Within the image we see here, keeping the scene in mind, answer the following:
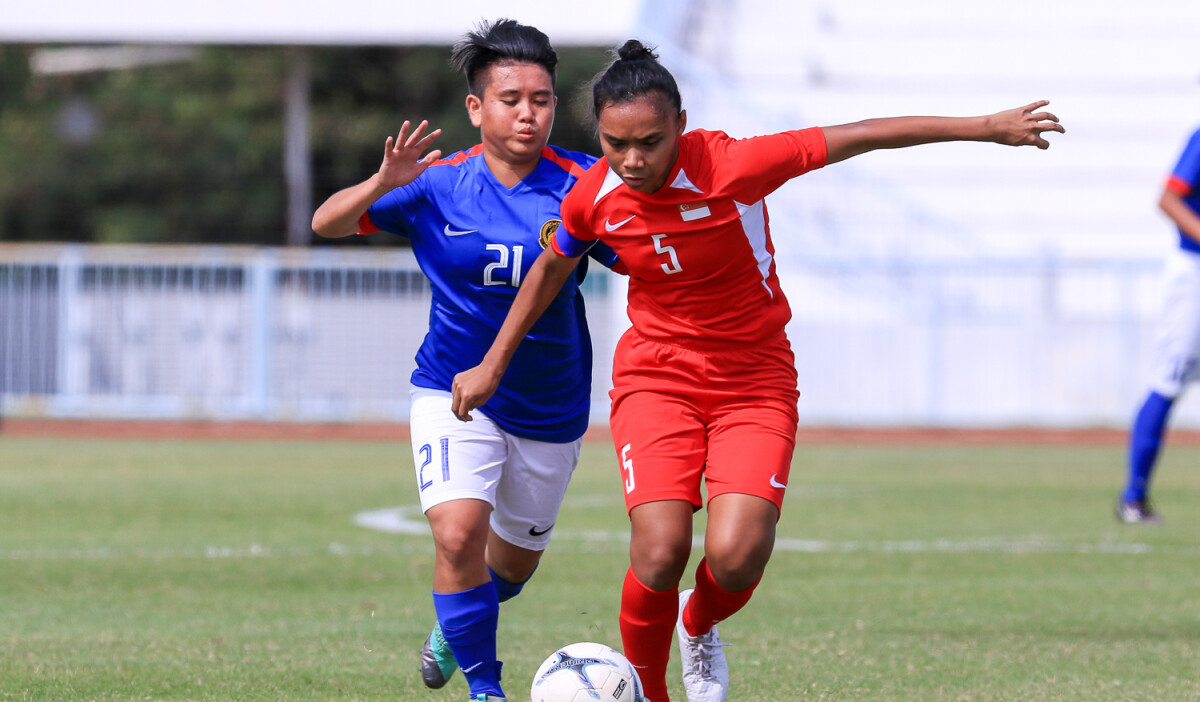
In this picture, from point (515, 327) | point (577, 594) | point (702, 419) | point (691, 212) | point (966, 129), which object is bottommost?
point (577, 594)

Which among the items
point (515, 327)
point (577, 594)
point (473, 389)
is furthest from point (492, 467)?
point (577, 594)

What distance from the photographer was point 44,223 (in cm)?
3281

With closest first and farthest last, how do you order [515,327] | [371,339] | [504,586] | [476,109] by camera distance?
[515,327], [476,109], [504,586], [371,339]

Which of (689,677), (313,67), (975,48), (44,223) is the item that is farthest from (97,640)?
(44,223)

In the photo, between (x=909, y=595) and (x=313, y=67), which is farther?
(x=313, y=67)

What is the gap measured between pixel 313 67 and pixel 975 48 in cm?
1410

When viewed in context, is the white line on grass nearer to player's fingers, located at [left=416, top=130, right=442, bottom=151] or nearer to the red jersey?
the red jersey

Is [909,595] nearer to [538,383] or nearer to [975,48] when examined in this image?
[538,383]

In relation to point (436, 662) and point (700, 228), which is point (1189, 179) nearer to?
point (700, 228)

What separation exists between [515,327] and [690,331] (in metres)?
0.49

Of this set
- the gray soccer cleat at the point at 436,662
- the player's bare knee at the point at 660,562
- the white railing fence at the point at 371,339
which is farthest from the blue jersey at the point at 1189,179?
the white railing fence at the point at 371,339

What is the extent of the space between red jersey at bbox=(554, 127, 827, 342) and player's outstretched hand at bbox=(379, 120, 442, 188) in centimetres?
46

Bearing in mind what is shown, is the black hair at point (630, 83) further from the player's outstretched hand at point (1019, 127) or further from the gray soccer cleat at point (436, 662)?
the gray soccer cleat at point (436, 662)

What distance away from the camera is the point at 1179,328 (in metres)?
8.47
